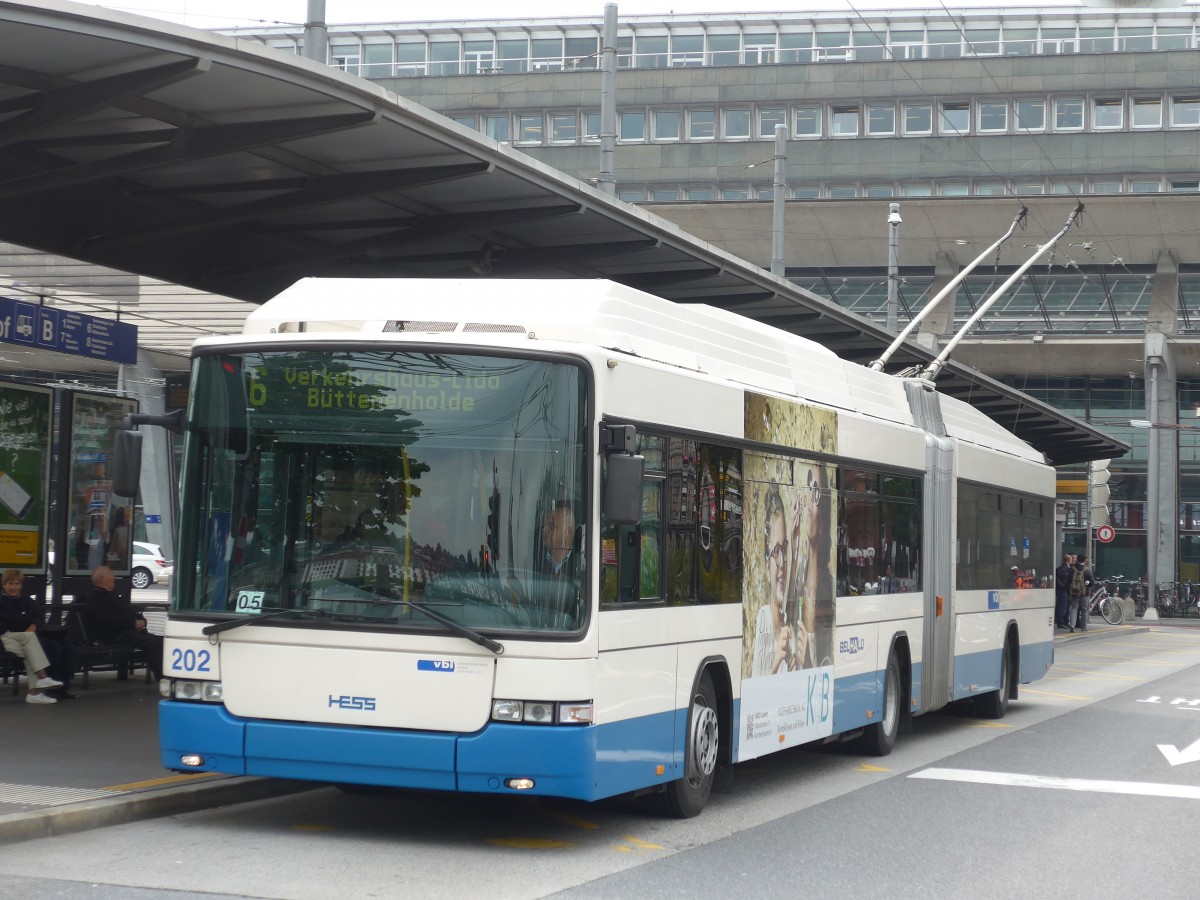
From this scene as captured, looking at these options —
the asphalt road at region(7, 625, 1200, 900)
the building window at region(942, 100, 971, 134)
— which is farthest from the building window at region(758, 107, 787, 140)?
the asphalt road at region(7, 625, 1200, 900)

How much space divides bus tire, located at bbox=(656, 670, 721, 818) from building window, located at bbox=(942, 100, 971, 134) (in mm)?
45243

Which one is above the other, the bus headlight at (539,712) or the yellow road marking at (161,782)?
the bus headlight at (539,712)

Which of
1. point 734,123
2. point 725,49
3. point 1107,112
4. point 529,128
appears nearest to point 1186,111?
point 1107,112

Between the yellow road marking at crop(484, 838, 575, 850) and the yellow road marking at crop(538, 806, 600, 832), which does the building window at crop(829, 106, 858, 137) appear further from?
the yellow road marking at crop(484, 838, 575, 850)

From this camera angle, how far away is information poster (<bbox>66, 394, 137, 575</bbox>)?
1602cm

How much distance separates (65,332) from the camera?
1480 cm

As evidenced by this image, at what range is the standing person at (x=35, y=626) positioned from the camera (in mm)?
14117

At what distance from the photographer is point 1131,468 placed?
54.7 m

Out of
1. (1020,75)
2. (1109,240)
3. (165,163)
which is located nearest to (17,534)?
(165,163)

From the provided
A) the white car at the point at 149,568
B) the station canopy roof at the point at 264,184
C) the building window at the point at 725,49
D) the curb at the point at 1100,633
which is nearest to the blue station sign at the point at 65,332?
the station canopy roof at the point at 264,184

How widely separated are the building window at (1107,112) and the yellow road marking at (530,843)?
47267 millimetres

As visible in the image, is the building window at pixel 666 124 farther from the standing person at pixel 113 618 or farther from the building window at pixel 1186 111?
the standing person at pixel 113 618

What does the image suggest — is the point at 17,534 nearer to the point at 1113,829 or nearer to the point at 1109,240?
the point at 1113,829

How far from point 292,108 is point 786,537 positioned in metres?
4.59
